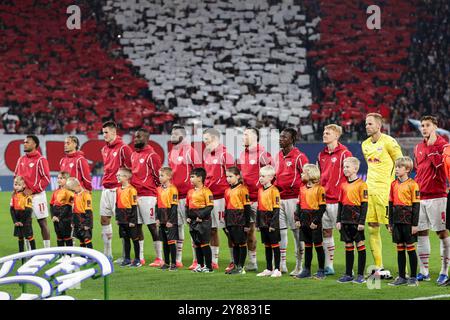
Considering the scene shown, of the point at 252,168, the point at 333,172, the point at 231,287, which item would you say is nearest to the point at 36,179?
the point at 252,168

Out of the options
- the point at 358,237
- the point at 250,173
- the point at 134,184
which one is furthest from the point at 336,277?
the point at 134,184

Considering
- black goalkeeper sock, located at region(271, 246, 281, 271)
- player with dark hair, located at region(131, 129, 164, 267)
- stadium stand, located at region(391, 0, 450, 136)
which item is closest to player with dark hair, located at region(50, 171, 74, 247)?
player with dark hair, located at region(131, 129, 164, 267)

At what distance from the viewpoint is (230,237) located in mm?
12477

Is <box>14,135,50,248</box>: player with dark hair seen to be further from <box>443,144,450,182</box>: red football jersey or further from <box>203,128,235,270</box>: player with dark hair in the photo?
<box>443,144,450,182</box>: red football jersey

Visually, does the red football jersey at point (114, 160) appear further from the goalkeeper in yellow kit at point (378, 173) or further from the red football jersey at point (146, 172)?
the goalkeeper in yellow kit at point (378, 173)

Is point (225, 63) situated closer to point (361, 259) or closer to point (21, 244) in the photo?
point (21, 244)

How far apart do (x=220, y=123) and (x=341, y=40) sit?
20.2 ft

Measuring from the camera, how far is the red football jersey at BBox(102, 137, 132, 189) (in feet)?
45.4

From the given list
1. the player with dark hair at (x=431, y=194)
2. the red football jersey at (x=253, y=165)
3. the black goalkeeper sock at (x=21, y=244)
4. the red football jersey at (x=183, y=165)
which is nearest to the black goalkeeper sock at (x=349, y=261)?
the player with dark hair at (x=431, y=194)

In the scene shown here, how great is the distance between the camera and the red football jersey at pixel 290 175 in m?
12.4

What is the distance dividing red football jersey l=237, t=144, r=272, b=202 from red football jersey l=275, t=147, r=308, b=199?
0.43 metres

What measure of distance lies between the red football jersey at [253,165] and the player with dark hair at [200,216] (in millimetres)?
605
